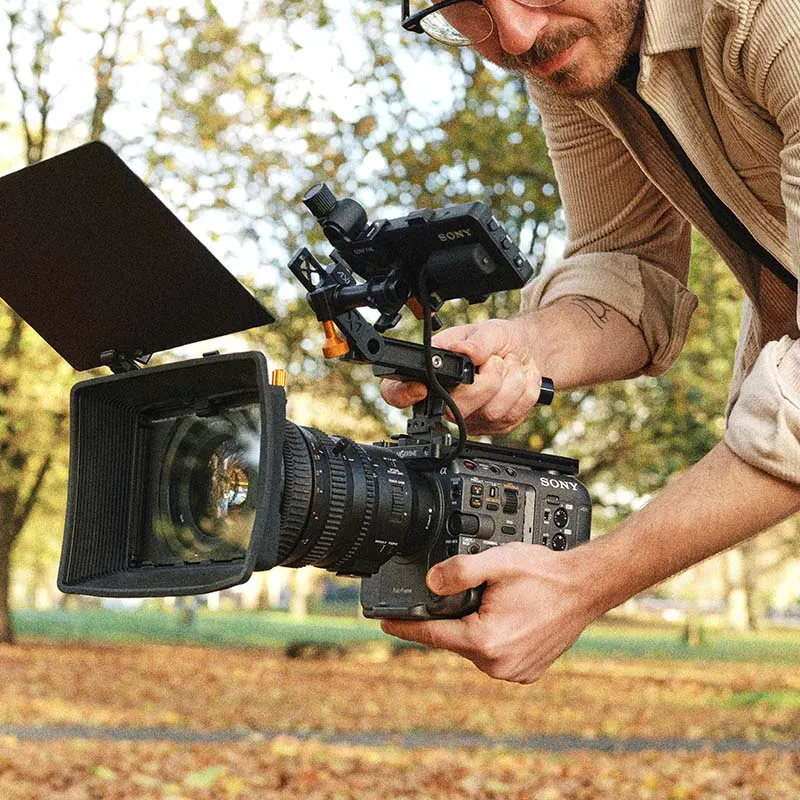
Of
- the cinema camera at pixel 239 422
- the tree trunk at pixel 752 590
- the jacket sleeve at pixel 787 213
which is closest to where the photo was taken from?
the jacket sleeve at pixel 787 213

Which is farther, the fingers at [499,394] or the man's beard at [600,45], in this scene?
the fingers at [499,394]

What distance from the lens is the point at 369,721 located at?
953cm

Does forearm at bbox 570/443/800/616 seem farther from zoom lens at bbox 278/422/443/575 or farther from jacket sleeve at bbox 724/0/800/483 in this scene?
zoom lens at bbox 278/422/443/575

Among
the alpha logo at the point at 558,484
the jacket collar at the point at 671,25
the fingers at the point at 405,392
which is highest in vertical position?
the jacket collar at the point at 671,25

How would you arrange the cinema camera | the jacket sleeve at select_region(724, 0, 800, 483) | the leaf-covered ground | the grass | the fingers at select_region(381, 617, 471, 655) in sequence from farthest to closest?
the grass < the leaf-covered ground < the fingers at select_region(381, 617, 471, 655) < the cinema camera < the jacket sleeve at select_region(724, 0, 800, 483)

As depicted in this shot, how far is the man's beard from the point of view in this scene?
2.19 meters

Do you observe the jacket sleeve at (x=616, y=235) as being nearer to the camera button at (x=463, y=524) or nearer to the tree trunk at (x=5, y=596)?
the camera button at (x=463, y=524)

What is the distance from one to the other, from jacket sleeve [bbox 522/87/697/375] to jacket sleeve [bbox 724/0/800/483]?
754 millimetres

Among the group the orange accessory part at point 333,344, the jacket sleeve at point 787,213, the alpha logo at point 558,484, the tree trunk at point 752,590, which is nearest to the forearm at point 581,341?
the alpha logo at point 558,484

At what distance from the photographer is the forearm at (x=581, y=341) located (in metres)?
2.64

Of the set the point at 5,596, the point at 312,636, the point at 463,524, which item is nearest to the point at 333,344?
the point at 463,524

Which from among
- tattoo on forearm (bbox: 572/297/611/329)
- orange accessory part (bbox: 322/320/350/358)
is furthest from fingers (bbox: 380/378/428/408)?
tattoo on forearm (bbox: 572/297/611/329)

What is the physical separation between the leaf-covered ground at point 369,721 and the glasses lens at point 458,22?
4365 millimetres

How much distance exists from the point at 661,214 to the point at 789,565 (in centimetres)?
3643
